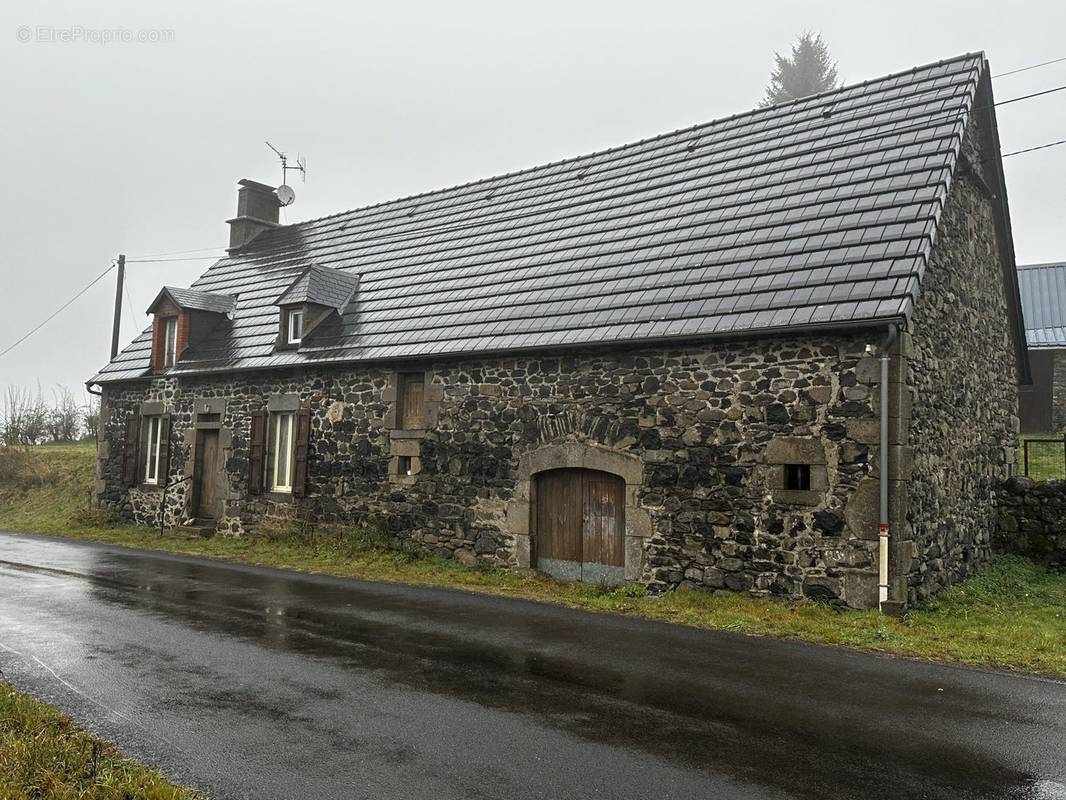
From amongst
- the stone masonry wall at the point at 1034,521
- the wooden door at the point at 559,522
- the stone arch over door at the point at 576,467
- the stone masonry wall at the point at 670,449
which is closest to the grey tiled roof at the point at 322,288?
the stone masonry wall at the point at 670,449

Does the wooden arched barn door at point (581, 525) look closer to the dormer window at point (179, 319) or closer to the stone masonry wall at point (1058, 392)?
the dormer window at point (179, 319)

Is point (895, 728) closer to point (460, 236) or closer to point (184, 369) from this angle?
point (460, 236)

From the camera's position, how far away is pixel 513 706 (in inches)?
237

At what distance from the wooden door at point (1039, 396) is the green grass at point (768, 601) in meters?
11.9

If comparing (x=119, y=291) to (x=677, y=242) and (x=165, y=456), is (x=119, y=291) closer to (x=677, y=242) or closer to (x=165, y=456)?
(x=165, y=456)

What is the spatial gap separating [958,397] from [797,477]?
11.4 ft

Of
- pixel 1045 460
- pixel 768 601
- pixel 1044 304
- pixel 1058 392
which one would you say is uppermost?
pixel 1044 304

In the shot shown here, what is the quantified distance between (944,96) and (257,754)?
12455mm

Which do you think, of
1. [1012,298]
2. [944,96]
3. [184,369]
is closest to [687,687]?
[944,96]

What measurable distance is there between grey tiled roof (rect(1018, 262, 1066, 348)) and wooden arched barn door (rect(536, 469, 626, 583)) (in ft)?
56.7

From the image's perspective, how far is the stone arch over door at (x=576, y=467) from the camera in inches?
438

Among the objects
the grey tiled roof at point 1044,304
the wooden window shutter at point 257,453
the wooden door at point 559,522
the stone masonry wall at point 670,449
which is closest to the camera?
the stone masonry wall at point 670,449

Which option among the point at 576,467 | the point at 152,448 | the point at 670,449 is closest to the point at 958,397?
the point at 670,449

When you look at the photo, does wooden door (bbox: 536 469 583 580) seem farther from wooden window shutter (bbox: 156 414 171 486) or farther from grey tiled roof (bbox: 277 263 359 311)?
wooden window shutter (bbox: 156 414 171 486)
